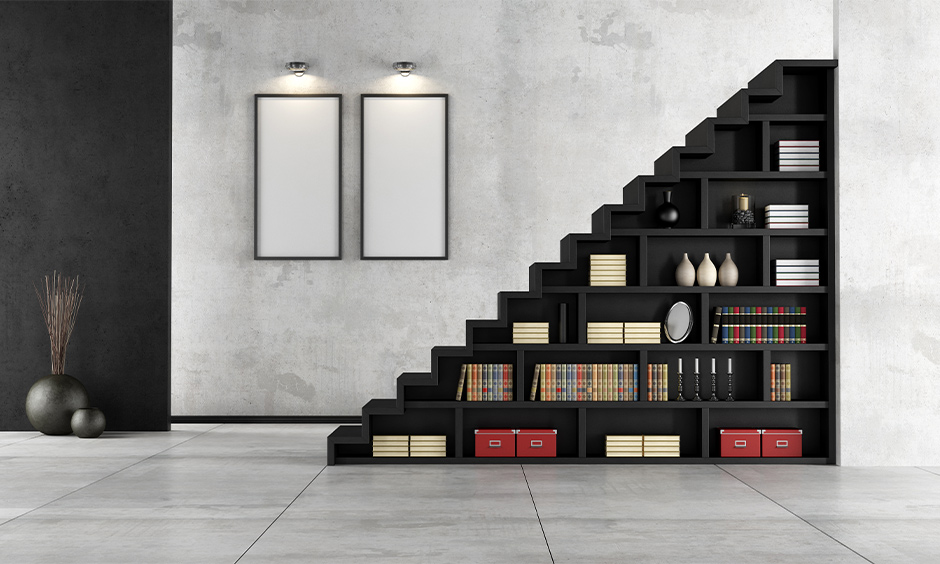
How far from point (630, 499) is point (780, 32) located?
→ 18.2 ft

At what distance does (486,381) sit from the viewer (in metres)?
6.09

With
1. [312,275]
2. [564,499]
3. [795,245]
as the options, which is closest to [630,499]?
[564,499]

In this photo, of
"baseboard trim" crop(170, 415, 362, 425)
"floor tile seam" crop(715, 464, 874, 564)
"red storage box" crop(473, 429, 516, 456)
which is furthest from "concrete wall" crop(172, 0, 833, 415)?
"floor tile seam" crop(715, 464, 874, 564)

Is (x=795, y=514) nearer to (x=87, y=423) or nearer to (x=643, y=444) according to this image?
(x=643, y=444)

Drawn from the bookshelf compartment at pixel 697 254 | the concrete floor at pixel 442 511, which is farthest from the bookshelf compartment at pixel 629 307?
the concrete floor at pixel 442 511

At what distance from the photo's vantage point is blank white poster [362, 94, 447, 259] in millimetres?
8234

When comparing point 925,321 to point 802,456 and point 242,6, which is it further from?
point 242,6

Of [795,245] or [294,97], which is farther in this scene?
[294,97]

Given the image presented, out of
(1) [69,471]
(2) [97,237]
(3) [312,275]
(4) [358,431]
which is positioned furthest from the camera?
(3) [312,275]

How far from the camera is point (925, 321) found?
6.02m

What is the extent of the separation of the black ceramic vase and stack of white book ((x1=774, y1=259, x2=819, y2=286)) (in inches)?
221

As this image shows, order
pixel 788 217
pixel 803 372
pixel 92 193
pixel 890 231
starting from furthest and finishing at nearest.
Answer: pixel 92 193, pixel 803 372, pixel 788 217, pixel 890 231

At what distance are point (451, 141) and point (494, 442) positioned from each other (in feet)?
11.1

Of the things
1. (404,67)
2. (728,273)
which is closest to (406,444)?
(728,273)
